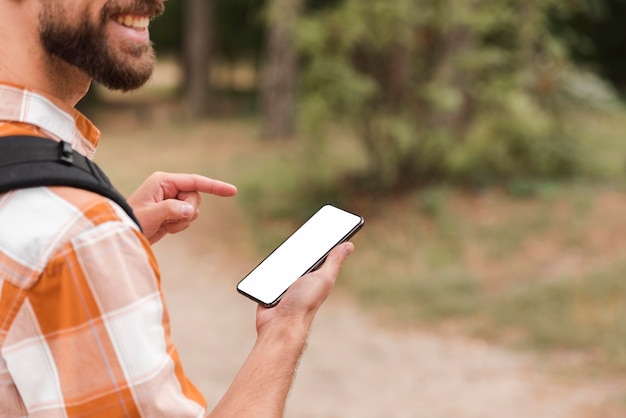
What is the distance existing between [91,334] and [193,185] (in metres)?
0.78

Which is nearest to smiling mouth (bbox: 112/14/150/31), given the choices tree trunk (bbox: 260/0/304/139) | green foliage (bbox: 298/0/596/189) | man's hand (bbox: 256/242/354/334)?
man's hand (bbox: 256/242/354/334)

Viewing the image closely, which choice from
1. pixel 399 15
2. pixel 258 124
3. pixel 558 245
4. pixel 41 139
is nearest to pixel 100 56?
pixel 41 139

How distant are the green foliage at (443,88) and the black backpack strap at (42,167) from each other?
699 cm

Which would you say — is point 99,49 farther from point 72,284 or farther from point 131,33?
point 72,284

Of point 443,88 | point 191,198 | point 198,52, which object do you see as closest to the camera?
point 191,198

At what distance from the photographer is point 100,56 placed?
147 centimetres

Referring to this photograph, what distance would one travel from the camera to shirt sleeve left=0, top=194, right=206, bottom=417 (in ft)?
3.99

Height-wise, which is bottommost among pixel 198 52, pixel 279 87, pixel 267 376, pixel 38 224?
pixel 198 52

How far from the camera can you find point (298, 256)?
6.31 ft

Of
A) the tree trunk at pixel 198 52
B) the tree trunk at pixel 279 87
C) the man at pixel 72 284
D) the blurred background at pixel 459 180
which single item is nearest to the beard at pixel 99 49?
the man at pixel 72 284

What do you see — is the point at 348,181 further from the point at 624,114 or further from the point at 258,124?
the point at 258,124

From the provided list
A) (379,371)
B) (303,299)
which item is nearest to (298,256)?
(303,299)

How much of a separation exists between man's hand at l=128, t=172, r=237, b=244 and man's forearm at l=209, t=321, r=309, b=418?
0.47 m

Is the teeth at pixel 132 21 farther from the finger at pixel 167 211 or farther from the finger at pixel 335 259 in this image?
the finger at pixel 335 259
